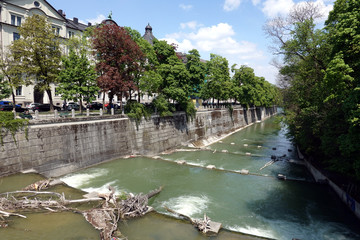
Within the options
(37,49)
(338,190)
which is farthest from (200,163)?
(37,49)

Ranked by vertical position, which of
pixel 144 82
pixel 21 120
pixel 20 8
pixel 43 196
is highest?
pixel 20 8

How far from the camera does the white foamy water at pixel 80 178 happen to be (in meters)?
15.3

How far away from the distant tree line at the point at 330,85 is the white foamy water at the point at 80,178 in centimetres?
1572

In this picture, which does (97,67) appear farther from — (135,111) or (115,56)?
(135,111)

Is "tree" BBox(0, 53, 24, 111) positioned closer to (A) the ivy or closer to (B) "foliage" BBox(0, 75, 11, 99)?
(B) "foliage" BBox(0, 75, 11, 99)

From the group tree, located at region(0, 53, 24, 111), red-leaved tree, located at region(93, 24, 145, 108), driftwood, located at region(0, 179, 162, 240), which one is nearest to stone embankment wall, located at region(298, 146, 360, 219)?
driftwood, located at region(0, 179, 162, 240)

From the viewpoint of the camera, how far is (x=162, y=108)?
27.1 meters

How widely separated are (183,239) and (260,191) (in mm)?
8385

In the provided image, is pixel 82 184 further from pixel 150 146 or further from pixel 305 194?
pixel 305 194

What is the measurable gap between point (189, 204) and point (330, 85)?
1033 cm

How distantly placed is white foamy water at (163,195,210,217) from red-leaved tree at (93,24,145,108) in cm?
1310

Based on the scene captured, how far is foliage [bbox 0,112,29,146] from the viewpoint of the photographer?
14.0 meters

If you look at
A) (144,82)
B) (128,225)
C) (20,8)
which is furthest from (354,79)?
(20,8)

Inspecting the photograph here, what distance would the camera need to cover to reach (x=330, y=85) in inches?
473
